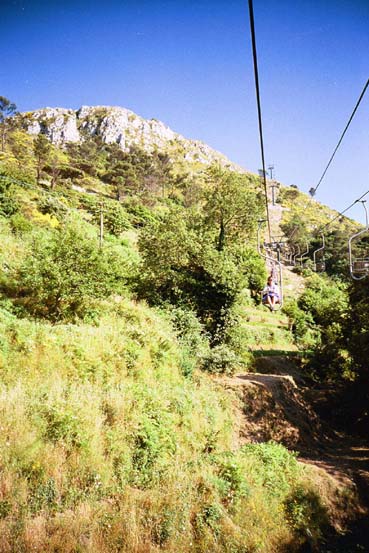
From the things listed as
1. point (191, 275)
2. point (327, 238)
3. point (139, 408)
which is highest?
point (327, 238)

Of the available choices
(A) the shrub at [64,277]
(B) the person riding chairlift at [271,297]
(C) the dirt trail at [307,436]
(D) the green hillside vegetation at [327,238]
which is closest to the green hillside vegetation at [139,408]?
(A) the shrub at [64,277]

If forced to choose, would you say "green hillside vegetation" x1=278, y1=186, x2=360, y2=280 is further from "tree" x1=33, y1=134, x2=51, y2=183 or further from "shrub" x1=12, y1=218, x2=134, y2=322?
"tree" x1=33, y1=134, x2=51, y2=183

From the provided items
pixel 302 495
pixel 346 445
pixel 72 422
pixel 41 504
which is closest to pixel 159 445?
pixel 72 422

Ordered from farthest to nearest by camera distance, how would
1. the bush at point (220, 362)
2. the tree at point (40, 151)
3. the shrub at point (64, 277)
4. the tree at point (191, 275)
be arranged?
the tree at point (40, 151)
the tree at point (191, 275)
the bush at point (220, 362)
the shrub at point (64, 277)

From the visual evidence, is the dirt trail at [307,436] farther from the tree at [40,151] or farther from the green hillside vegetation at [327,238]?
the tree at [40,151]

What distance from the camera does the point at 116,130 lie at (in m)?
139

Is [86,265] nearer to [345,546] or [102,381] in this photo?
[102,381]

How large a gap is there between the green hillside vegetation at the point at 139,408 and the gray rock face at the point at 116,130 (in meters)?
119

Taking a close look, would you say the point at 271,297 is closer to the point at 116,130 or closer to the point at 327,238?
the point at 327,238

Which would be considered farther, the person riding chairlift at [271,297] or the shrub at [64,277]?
the shrub at [64,277]

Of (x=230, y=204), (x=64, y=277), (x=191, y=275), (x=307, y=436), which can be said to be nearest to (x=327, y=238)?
(x=230, y=204)

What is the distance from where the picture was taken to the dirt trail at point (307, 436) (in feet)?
24.1

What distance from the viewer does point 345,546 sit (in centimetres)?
659

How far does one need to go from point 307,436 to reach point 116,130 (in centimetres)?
15367
